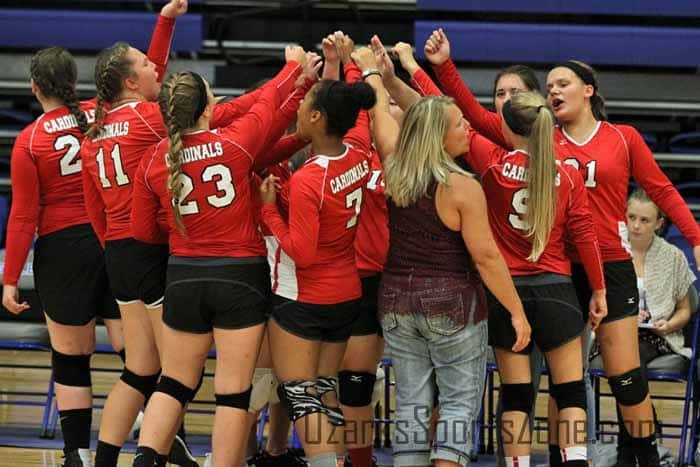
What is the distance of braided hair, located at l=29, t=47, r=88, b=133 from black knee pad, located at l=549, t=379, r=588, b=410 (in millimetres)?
2141

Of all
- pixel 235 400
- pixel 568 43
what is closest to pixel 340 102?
pixel 235 400

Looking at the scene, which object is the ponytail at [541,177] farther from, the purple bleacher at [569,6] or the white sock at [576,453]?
the purple bleacher at [569,6]

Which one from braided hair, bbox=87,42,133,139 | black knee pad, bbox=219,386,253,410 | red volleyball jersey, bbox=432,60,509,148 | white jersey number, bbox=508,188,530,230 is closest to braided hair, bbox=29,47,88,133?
braided hair, bbox=87,42,133,139

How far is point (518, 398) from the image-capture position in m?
4.18

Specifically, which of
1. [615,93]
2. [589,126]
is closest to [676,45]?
[615,93]

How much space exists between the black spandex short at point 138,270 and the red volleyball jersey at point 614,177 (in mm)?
1630

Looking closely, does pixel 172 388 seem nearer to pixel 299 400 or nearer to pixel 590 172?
pixel 299 400

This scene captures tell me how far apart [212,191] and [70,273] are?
0.94m

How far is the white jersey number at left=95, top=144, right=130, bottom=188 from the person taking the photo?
4.31m

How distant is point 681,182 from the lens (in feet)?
26.8

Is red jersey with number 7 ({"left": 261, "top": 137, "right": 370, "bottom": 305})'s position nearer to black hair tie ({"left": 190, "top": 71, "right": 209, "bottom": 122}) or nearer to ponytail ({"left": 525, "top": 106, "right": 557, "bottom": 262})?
black hair tie ({"left": 190, "top": 71, "right": 209, "bottom": 122})

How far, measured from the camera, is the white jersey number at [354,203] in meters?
4.08

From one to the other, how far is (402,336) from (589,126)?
4.05 feet

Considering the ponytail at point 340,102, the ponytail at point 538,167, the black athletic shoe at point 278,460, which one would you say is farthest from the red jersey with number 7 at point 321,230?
the black athletic shoe at point 278,460
